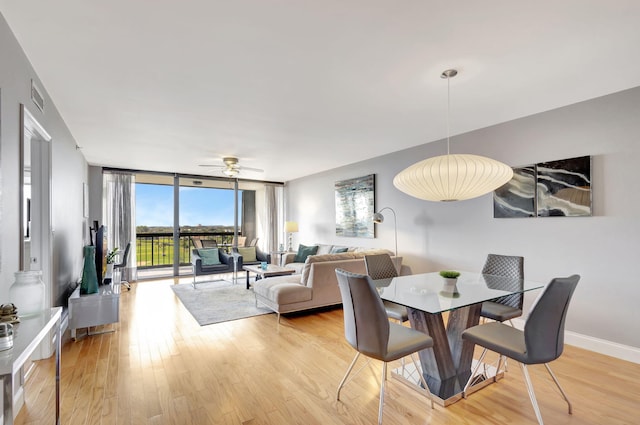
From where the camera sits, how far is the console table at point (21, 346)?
43.3 inches

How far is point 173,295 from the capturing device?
545cm

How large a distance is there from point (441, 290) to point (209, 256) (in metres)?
5.14

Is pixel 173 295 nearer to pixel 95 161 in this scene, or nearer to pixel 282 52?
pixel 95 161

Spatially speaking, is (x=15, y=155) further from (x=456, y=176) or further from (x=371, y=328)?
(x=456, y=176)

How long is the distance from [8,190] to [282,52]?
204 cm

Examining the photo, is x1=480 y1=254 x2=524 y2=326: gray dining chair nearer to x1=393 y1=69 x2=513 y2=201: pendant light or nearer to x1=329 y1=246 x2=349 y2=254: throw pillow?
→ x1=393 y1=69 x2=513 y2=201: pendant light

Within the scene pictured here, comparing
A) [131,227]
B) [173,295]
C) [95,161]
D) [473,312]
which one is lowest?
[173,295]

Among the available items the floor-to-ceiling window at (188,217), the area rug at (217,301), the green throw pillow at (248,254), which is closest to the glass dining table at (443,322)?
the area rug at (217,301)

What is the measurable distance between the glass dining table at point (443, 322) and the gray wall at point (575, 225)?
1.02m

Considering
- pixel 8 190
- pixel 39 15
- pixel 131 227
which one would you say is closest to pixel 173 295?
pixel 131 227

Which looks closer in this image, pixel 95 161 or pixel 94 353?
pixel 94 353

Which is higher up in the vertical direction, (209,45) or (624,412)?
(209,45)

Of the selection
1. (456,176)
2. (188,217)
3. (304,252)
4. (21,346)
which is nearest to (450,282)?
(456,176)

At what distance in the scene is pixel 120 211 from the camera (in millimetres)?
6715
